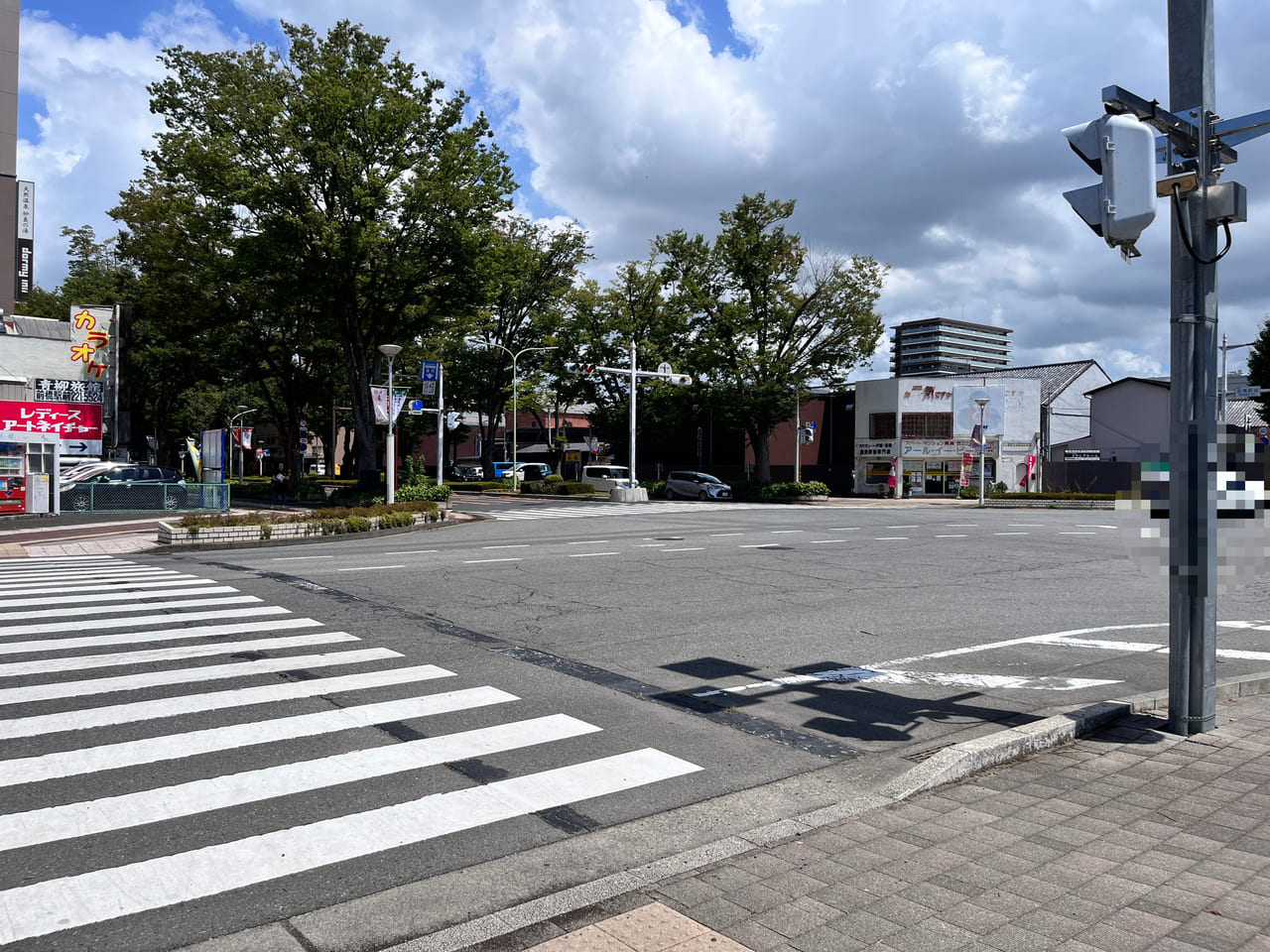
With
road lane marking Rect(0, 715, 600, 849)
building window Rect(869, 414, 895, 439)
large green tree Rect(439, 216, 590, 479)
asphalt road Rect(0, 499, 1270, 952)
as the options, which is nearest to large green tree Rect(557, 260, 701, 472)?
large green tree Rect(439, 216, 590, 479)

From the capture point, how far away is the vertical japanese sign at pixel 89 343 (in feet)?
131

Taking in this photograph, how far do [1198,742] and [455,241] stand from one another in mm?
28885

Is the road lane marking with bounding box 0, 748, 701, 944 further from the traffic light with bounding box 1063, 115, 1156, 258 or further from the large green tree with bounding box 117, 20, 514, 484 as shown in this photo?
the large green tree with bounding box 117, 20, 514, 484

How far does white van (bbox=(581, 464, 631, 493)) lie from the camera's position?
5094 centimetres

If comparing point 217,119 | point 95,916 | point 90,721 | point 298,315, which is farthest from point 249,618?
point 298,315

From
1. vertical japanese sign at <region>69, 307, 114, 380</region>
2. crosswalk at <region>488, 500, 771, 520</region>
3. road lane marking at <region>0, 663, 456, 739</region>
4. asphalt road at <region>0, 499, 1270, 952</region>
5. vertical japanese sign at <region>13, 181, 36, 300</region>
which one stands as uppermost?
vertical japanese sign at <region>13, 181, 36, 300</region>

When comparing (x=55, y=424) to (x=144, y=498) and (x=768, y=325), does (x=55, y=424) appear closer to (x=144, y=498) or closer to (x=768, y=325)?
(x=144, y=498)

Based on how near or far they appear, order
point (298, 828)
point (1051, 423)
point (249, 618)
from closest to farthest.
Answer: point (298, 828) → point (249, 618) → point (1051, 423)

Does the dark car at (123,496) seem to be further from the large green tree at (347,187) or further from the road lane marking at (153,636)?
the road lane marking at (153,636)

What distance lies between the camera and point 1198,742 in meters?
5.58

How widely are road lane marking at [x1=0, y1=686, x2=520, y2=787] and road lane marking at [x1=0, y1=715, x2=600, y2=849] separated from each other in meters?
0.54

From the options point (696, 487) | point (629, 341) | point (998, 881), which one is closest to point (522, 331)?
point (629, 341)

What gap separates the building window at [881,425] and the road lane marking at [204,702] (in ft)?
165

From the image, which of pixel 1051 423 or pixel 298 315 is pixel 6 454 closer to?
pixel 298 315
